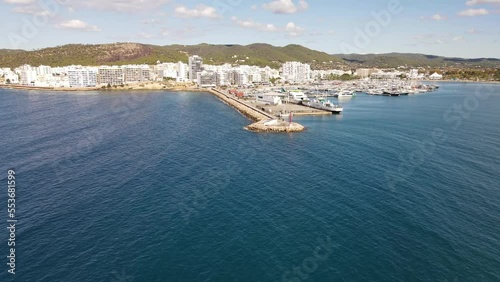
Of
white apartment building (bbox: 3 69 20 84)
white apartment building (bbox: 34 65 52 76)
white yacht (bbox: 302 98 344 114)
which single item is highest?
white apartment building (bbox: 34 65 52 76)

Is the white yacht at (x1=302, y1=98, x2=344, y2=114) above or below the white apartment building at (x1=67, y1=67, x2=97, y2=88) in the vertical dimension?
below

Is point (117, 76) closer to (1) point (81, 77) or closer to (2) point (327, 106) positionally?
(1) point (81, 77)

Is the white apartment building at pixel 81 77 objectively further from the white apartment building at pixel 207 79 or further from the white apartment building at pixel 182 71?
the white apartment building at pixel 207 79

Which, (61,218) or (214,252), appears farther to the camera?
(61,218)

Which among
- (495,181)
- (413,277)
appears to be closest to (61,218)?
(413,277)

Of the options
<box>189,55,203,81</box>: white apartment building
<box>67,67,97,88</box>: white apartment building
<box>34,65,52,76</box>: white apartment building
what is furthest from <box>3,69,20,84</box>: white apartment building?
<box>189,55,203,81</box>: white apartment building

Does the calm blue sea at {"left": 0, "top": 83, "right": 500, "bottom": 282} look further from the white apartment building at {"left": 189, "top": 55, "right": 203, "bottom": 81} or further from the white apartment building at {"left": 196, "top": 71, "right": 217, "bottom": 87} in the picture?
the white apartment building at {"left": 189, "top": 55, "right": 203, "bottom": 81}

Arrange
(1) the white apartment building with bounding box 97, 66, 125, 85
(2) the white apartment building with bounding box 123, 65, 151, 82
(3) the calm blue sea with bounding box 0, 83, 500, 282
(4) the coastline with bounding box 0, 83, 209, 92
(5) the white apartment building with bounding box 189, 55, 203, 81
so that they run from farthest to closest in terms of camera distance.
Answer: (5) the white apartment building with bounding box 189, 55, 203, 81 < (2) the white apartment building with bounding box 123, 65, 151, 82 < (1) the white apartment building with bounding box 97, 66, 125, 85 < (4) the coastline with bounding box 0, 83, 209, 92 < (3) the calm blue sea with bounding box 0, 83, 500, 282

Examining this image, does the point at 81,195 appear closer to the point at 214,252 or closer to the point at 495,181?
the point at 214,252
